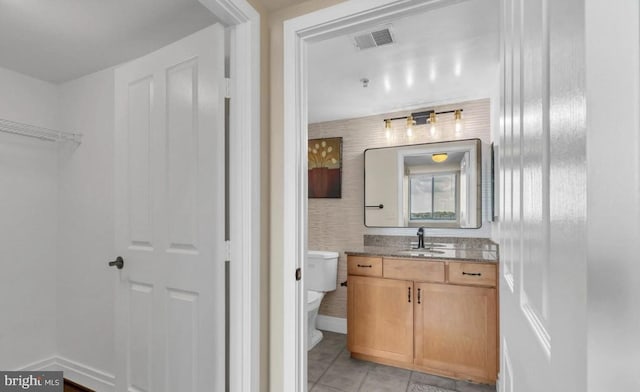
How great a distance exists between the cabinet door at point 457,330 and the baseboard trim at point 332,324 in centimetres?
103

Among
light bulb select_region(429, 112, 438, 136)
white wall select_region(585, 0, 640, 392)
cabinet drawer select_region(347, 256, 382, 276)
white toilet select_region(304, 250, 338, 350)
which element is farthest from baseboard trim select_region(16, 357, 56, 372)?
light bulb select_region(429, 112, 438, 136)

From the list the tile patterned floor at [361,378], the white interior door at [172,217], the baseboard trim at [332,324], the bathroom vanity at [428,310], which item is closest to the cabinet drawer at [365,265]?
the bathroom vanity at [428,310]

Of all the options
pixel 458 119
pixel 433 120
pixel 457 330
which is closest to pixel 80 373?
pixel 457 330

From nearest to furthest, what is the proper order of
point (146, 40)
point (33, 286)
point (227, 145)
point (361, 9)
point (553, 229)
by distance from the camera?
point (553, 229)
point (361, 9)
point (227, 145)
point (146, 40)
point (33, 286)

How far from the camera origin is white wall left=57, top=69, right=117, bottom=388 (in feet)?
7.36

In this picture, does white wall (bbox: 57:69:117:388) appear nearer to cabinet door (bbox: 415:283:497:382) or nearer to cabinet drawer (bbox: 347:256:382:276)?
cabinet drawer (bbox: 347:256:382:276)

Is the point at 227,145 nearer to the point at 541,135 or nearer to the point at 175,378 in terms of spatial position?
the point at 175,378

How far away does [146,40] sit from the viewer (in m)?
1.91

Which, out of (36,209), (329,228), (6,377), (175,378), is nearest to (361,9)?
(175,378)

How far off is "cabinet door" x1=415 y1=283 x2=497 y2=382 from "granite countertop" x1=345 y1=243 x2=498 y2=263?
0.72 feet

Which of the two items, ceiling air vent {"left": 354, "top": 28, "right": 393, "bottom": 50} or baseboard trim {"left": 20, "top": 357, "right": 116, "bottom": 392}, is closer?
ceiling air vent {"left": 354, "top": 28, "right": 393, "bottom": 50}

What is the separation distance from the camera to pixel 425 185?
10.2 ft

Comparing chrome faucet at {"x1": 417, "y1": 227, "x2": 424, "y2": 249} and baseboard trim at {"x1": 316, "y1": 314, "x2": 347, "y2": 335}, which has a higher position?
chrome faucet at {"x1": 417, "y1": 227, "x2": 424, "y2": 249}

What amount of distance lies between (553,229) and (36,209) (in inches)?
127
